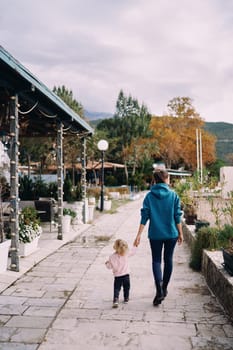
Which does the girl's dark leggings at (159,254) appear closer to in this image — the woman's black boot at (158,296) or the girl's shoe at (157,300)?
the woman's black boot at (158,296)

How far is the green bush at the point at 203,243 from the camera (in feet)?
19.1

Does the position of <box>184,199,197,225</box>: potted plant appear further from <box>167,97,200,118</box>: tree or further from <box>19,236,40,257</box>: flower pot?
<box>167,97,200,118</box>: tree

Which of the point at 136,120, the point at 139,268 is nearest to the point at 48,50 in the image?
the point at 139,268

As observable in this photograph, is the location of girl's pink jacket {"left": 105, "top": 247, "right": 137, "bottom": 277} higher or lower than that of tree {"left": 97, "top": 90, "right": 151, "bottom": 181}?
lower

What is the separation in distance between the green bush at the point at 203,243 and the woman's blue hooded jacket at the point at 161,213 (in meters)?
1.63

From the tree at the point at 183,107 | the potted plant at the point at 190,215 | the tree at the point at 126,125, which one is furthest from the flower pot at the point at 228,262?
the tree at the point at 183,107

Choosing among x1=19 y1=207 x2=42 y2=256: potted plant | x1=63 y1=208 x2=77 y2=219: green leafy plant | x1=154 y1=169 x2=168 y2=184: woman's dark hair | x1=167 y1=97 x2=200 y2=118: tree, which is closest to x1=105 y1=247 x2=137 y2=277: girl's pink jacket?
x1=154 y1=169 x2=168 y2=184: woman's dark hair

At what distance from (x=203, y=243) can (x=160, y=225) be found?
1.85 m

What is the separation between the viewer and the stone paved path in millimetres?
3359

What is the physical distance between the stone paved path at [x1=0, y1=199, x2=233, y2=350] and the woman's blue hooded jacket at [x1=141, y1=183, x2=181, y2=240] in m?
0.78

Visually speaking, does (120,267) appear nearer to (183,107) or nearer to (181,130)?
(181,130)

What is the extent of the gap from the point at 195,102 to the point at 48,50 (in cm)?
3126

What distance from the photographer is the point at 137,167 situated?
41.6 metres

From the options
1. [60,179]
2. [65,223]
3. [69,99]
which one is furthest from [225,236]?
[69,99]
